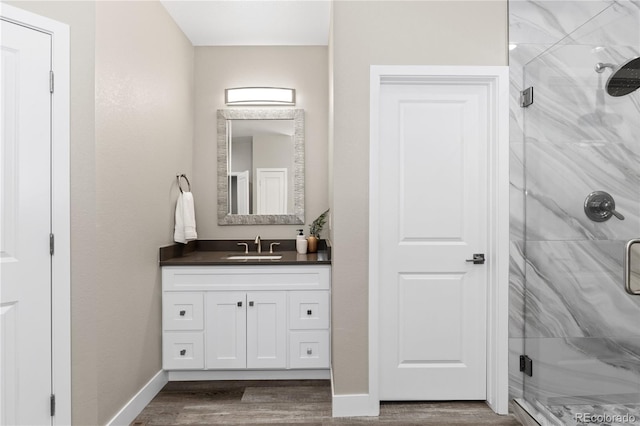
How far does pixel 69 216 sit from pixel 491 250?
238cm

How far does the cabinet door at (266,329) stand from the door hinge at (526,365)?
1.52 m

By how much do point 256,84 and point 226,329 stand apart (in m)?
2.06

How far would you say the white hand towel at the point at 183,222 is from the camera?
9.98ft

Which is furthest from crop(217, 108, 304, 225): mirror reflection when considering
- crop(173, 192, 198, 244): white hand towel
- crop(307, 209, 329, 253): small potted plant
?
crop(173, 192, 198, 244): white hand towel

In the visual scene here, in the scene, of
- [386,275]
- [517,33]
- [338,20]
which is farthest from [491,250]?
[338,20]

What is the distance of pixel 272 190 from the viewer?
3500mm

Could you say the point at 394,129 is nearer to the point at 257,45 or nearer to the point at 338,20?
the point at 338,20

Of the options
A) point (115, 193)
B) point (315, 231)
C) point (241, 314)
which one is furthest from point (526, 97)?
point (115, 193)

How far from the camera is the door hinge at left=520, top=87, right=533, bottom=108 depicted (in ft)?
7.39

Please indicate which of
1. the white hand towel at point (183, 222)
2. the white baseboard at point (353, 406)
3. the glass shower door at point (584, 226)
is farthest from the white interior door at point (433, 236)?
the white hand towel at point (183, 222)

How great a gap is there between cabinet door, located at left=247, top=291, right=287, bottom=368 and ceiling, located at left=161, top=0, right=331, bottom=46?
2031mm

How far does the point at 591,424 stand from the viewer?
1788mm

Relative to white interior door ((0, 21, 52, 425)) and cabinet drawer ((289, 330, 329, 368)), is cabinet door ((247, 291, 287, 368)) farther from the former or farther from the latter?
white interior door ((0, 21, 52, 425))

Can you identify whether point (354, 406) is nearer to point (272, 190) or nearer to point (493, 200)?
point (493, 200)
